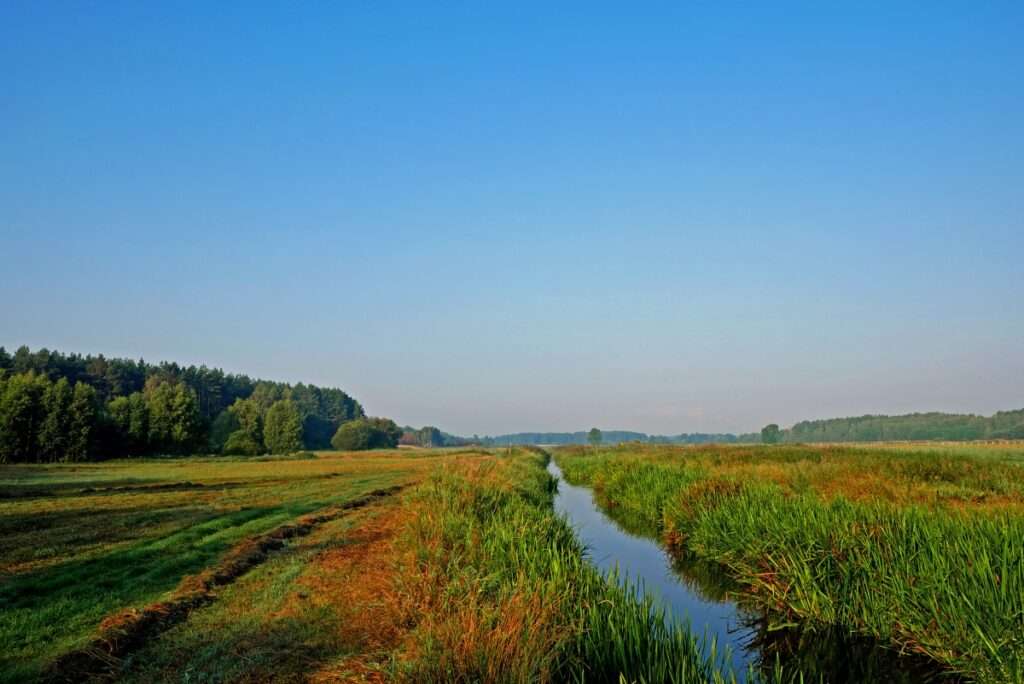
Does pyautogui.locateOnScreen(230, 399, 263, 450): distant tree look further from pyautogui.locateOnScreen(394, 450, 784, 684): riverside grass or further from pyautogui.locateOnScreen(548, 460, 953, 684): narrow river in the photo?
pyautogui.locateOnScreen(394, 450, 784, 684): riverside grass

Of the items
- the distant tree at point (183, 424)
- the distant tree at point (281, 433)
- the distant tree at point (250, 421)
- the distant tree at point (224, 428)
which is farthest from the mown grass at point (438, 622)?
the distant tree at point (224, 428)

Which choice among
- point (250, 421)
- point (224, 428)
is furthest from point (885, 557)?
point (224, 428)

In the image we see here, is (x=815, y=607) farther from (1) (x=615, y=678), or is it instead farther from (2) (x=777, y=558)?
(1) (x=615, y=678)

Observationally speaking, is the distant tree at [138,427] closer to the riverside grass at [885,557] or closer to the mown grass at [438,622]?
the mown grass at [438,622]

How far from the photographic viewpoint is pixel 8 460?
66.6 m

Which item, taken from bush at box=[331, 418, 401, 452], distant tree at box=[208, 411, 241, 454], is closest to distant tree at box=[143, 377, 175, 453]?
distant tree at box=[208, 411, 241, 454]

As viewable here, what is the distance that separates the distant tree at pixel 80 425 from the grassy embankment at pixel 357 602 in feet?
199

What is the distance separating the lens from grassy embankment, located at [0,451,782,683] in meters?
6.12

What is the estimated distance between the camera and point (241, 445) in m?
93.1

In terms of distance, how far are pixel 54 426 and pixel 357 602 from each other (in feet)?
244

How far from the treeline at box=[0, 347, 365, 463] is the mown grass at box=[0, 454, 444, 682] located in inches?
1865

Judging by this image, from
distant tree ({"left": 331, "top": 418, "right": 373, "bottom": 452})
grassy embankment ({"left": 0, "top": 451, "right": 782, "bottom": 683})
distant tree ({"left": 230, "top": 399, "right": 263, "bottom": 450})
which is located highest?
distant tree ({"left": 230, "top": 399, "right": 263, "bottom": 450})

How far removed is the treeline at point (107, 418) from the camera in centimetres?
6750

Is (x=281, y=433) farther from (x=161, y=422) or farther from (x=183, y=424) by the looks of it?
(x=161, y=422)
